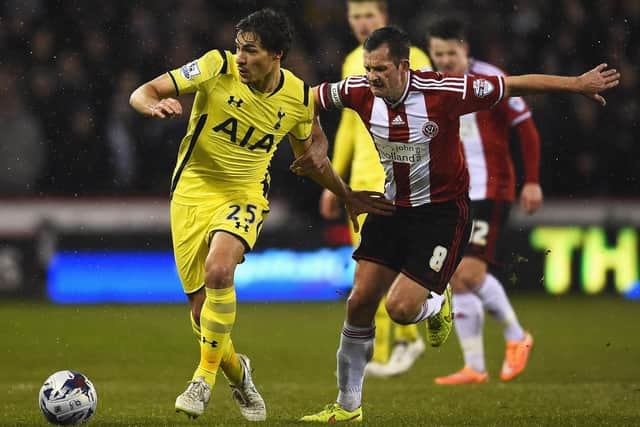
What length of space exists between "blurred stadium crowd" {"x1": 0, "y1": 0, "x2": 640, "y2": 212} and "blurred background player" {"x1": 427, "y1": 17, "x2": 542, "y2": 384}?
4.60 meters

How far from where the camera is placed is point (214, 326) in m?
6.11

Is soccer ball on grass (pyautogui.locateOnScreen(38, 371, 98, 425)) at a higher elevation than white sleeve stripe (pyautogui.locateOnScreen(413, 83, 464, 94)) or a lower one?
lower

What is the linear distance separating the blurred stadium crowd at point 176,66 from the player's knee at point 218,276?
7.41 meters

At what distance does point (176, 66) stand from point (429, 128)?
26.2 feet

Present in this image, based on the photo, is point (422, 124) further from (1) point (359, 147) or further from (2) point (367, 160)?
(1) point (359, 147)

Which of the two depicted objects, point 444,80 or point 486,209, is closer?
point 444,80

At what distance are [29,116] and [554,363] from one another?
697 cm

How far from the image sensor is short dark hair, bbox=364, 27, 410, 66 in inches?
245

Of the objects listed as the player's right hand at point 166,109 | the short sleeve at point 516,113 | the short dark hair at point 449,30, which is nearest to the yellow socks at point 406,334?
the short sleeve at point 516,113

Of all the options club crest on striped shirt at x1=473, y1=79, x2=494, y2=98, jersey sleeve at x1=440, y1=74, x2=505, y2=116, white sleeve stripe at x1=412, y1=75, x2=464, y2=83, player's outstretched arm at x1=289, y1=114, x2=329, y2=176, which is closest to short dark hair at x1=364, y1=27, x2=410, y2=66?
white sleeve stripe at x1=412, y1=75, x2=464, y2=83

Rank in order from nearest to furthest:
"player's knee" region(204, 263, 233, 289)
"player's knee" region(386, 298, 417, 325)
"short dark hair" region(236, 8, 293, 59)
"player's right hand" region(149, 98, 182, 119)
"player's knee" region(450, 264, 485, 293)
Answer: "player's right hand" region(149, 98, 182, 119)
"player's knee" region(204, 263, 233, 289)
"short dark hair" region(236, 8, 293, 59)
"player's knee" region(386, 298, 417, 325)
"player's knee" region(450, 264, 485, 293)

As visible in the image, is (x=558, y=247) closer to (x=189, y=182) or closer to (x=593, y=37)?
(x=593, y=37)

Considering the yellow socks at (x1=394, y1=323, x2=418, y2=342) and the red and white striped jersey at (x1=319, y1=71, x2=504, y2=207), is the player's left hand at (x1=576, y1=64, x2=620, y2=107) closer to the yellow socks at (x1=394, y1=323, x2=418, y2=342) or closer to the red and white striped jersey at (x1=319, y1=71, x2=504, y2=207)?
the red and white striped jersey at (x1=319, y1=71, x2=504, y2=207)

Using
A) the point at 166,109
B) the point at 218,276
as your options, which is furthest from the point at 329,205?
the point at 166,109
